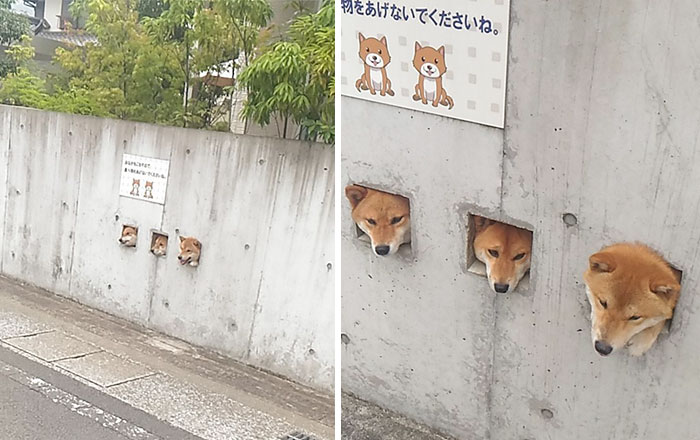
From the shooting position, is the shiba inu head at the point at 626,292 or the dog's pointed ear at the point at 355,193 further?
the dog's pointed ear at the point at 355,193

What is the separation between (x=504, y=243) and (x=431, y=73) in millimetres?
373

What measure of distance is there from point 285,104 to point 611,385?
2301mm

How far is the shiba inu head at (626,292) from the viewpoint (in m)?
1.23

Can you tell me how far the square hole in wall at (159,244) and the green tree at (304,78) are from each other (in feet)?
3.30

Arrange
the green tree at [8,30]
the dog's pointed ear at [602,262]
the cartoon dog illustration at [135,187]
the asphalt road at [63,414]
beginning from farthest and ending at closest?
the green tree at [8,30], the cartoon dog illustration at [135,187], the asphalt road at [63,414], the dog's pointed ear at [602,262]

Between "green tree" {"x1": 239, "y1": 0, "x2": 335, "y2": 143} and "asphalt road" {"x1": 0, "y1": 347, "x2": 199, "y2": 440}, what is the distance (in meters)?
1.46

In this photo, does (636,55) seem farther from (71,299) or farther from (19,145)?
(19,145)

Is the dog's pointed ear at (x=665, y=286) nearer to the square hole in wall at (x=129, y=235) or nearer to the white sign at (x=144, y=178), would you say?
the white sign at (x=144, y=178)

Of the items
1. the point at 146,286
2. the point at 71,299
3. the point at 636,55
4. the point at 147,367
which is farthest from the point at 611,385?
the point at 71,299

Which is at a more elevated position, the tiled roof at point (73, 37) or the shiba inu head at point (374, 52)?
the tiled roof at point (73, 37)

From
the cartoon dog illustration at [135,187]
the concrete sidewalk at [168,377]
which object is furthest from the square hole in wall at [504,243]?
the cartoon dog illustration at [135,187]

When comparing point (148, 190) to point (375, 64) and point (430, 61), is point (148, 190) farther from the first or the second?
point (430, 61)

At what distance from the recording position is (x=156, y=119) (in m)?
4.09

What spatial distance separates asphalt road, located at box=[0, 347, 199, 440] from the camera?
9.42ft
